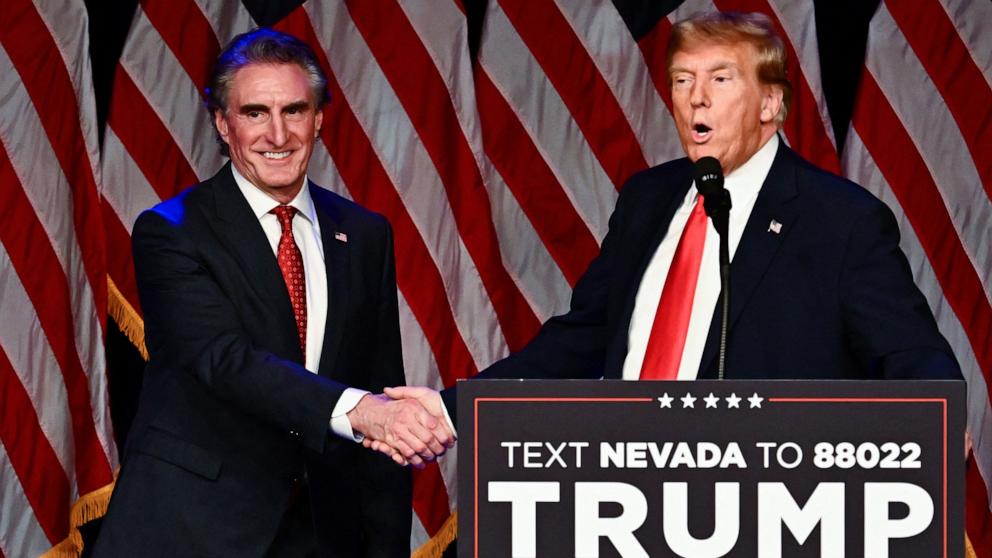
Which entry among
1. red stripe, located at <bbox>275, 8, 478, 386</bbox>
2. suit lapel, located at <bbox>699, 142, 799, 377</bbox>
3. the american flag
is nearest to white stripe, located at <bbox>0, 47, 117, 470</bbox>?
the american flag

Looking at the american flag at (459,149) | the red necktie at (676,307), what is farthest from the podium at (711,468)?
the american flag at (459,149)

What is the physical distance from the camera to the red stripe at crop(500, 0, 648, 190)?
14.5 ft

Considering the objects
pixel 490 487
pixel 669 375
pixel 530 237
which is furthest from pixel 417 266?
pixel 490 487

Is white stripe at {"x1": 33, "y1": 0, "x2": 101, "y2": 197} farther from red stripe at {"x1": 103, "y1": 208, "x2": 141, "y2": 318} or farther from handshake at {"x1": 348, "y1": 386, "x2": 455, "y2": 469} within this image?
handshake at {"x1": 348, "y1": 386, "x2": 455, "y2": 469}

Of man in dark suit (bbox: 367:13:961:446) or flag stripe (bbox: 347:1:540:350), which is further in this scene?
flag stripe (bbox: 347:1:540:350)

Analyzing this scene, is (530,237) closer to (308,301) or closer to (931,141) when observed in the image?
(931,141)

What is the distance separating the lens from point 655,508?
6.06 feet

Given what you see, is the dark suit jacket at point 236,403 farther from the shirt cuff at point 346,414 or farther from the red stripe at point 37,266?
the red stripe at point 37,266

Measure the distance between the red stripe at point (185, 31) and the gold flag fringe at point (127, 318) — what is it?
2.21ft

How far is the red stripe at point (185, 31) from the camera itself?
4.32 metres

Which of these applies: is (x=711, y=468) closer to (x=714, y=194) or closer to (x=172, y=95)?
(x=714, y=194)

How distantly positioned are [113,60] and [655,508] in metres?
3.17

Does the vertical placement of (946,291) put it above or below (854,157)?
below

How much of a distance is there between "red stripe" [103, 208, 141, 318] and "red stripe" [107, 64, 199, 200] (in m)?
0.15
